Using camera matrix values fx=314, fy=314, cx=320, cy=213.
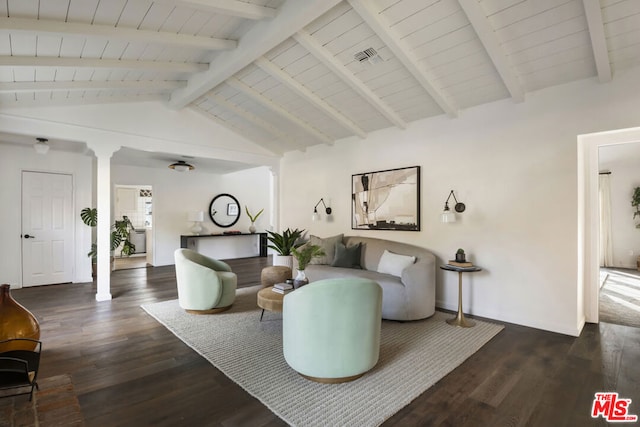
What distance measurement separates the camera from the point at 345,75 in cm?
368

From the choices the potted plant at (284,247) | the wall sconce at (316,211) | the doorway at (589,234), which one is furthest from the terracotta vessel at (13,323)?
the doorway at (589,234)

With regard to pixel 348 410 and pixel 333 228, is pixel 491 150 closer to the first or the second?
pixel 333 228

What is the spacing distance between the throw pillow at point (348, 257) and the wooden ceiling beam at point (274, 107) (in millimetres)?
2075

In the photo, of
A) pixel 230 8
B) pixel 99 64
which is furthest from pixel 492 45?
pixel 99 64

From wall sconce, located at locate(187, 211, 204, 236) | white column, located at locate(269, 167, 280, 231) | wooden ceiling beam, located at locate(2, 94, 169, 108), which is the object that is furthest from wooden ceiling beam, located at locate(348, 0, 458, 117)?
wall sconce, located at locate(187, 211, 204, 236)

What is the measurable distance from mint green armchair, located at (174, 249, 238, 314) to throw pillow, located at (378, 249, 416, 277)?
200cm

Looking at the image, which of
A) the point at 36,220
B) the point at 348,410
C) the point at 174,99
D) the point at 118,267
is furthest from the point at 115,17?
the point at 118,267

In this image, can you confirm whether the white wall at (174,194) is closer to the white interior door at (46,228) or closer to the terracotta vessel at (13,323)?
the white interior door at (46,228)

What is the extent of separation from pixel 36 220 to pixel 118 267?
2.24 metres

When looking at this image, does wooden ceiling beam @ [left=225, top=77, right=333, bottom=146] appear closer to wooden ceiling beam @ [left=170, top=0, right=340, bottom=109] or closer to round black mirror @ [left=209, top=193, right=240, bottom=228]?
wooden ceiling beam @ [left=170, top=0, right=340, bottom=109]

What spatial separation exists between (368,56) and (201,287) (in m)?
3.29

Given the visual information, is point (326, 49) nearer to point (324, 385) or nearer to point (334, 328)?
point (334, 328)

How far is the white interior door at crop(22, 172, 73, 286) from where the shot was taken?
5387mm

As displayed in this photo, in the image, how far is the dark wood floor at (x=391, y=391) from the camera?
1973mm
